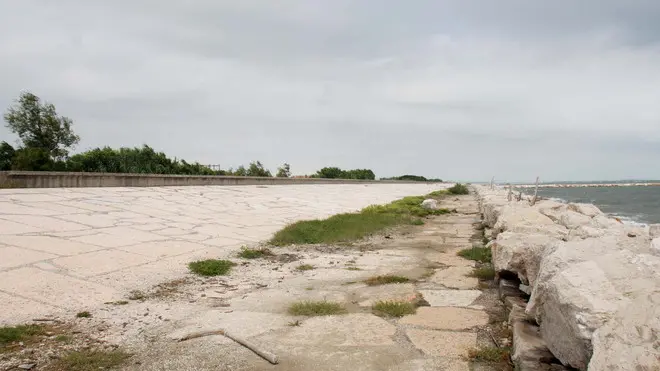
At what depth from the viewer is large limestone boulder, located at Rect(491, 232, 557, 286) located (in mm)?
3809

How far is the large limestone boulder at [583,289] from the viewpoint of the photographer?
2205 mm

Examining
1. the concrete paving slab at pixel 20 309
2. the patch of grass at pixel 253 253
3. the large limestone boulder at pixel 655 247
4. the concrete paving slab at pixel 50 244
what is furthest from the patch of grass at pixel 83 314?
the large limestone boulder at pixel 655 247

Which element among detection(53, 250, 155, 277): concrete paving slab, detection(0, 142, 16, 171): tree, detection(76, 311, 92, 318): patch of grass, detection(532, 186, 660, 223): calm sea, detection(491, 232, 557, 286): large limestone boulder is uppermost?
detection(0, 142, 16, 171): tree

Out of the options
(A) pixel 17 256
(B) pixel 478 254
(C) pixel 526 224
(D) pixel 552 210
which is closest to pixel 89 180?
(A) pixel 17 256

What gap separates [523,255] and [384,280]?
1724mm

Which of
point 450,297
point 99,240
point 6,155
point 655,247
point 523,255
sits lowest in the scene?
point 450,297

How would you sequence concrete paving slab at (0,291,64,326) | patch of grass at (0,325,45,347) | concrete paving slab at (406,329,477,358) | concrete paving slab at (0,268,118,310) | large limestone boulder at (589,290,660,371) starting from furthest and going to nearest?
concrete paving slab at (0,268,118,310)
concrete paving slab at (0,291,64,326)
patch of grass at (0,325,45,347)
concrete paving slab at (406,329,477,358)
large limestone boulder at (589,290,660,371)

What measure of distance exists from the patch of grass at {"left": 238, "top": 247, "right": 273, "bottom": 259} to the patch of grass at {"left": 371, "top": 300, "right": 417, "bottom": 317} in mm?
3103

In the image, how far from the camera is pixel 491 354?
9.94 ft

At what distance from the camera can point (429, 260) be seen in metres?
6.71

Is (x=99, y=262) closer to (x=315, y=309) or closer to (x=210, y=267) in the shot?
(x=210, y=267)

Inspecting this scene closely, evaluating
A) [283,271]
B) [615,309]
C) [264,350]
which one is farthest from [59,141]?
[615,309]

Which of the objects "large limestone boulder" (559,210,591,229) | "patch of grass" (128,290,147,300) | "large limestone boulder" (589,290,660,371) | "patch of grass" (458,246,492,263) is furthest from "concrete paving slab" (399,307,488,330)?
"large limestone boulder" (559,210,591,229)

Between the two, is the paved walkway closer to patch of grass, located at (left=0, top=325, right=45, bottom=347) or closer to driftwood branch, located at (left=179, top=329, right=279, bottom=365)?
patch of grass, located at (left=0, top=325, right=45, bottom=347)
